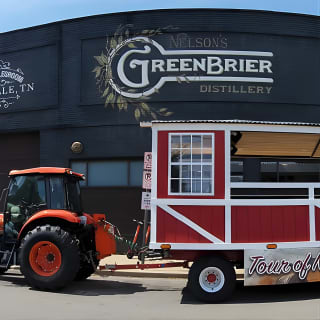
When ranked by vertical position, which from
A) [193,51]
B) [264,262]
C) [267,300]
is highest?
[193,51]

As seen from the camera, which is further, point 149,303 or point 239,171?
point 239,171

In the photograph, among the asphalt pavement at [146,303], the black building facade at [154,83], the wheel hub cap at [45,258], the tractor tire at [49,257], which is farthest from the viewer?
the black building facade at [154,83]

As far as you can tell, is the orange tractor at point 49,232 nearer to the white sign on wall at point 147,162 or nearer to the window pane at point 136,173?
the white sign on wall at point 147,162

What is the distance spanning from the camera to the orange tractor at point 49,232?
8039 millimetres

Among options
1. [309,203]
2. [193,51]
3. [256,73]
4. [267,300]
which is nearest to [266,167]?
[256,73]

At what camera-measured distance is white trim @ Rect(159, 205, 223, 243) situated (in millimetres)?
7391

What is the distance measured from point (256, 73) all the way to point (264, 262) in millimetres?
6872

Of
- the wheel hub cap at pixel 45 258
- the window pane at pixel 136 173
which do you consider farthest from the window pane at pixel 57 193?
the window pane at pixel 136 173

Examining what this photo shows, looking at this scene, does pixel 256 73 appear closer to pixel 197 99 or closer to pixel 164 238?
pixel 197 99

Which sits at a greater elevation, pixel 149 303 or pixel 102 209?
pixel 102 209

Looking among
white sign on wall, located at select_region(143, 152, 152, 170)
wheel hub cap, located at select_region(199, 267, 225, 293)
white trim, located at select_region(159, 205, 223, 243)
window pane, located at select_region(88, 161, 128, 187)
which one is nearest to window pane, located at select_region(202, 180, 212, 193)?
white trim, located at select_region(159, 205, 223, 243)

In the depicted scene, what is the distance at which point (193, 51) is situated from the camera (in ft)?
41.6

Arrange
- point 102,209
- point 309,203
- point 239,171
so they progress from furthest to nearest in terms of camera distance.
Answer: point 102,209 < point 239,171 < point 309,203

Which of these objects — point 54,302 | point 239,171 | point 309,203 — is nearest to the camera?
point 54,302
